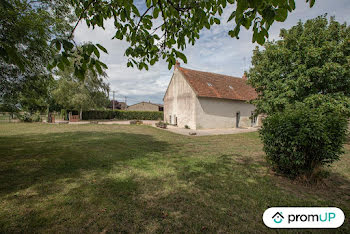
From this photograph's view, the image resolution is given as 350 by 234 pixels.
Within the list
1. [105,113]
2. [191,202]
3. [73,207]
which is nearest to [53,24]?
[73,207]

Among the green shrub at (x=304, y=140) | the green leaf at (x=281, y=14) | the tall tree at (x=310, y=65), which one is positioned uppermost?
the tall tree at (x=310, y=65)

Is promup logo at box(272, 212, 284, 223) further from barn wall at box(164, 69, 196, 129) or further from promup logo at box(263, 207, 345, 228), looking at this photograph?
barn wall at box(164, 69, 196, 129)

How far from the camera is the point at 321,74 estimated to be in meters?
9.08

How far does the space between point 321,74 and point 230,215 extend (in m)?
10.7

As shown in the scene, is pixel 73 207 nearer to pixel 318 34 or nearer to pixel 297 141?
pixel 297 141

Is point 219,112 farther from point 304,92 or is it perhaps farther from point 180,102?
point 304,92

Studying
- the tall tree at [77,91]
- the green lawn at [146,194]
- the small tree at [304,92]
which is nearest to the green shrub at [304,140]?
the small tree at [304,92]

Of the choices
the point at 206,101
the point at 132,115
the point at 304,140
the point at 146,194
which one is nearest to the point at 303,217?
the point at 304,140

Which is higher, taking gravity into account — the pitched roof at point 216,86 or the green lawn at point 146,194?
the pitched roof at point 216,86

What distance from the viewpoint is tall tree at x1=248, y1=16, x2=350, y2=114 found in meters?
8.95

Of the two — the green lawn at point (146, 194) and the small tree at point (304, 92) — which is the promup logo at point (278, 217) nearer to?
the green lawn at point (146, 194)

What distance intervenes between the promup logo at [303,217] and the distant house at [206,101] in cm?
1599

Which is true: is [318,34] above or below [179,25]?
above

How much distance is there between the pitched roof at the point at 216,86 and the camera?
20.1m
